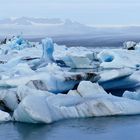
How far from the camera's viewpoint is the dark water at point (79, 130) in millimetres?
5449

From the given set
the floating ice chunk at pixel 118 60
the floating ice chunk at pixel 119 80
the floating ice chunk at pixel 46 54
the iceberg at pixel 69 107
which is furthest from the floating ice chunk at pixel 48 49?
the iceberg at pixel 69 107

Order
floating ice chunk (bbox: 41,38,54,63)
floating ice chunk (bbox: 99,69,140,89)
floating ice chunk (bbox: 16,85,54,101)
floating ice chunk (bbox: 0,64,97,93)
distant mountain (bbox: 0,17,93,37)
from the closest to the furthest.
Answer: floating ice chunk (bbox: 16,85,54,101) < floating ice chunk (bbox: 0,64,97,93) < floating ice chunk (bbox: 99,69,140,89) < floating ice chunk (bbox: 41,38,54,63) < distant mountain (bbox: 0,17,93,37)

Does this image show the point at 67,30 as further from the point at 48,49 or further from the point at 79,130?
the point at 79,130

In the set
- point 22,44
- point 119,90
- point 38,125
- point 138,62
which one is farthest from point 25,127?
point 22,44

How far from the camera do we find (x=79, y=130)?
574 centimetres

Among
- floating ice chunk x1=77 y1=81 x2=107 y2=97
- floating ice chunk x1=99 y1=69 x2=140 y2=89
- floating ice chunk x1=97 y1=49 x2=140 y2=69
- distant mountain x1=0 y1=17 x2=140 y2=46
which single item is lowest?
distant mountain x1=0 y1=17 x2=140 y2=46

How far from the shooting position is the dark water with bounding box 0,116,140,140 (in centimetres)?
545

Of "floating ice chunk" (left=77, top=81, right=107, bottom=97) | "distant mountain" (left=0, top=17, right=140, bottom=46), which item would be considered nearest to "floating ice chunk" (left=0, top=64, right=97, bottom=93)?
"floating ice chunk" (left=77, top=81, right=107, bottom=97)

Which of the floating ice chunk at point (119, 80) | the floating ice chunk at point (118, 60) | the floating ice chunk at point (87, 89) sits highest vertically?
the floating ice chunk at point (87, 89)

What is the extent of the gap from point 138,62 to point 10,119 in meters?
7.15

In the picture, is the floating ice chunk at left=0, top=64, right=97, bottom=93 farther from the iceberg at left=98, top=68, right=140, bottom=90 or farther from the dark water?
the dark water

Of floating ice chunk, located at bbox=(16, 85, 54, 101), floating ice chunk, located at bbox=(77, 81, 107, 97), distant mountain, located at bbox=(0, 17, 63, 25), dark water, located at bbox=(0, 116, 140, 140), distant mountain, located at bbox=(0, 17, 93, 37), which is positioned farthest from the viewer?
distant mountain, located at bbox=(0, 17, 63, 25)

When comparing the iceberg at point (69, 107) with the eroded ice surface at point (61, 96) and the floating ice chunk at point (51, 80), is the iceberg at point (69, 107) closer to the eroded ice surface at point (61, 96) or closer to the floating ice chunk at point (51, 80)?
the eroded ice surface at point (61, 96)

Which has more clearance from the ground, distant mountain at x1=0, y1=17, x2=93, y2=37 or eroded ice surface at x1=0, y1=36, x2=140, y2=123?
eroded ice surface at x1=0, y1=36, x2=140, y2=123
